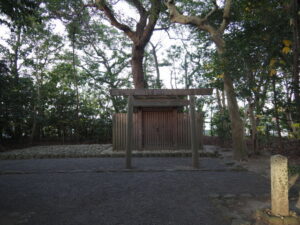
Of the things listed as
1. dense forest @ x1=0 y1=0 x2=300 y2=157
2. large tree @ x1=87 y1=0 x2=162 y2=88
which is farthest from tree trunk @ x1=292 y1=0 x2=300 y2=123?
large tree @ x1=87 y1=0 x2=162 y2=88

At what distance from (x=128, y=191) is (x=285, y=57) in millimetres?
5678

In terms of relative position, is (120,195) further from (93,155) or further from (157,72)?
(157,72)

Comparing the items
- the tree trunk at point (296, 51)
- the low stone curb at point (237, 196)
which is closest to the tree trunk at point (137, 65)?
the tree trunk at point (296, 51)

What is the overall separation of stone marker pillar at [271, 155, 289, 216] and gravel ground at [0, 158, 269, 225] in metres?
0.65

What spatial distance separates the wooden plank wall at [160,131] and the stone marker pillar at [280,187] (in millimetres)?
7498

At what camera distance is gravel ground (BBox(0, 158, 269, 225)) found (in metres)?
2.74

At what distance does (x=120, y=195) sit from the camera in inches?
145

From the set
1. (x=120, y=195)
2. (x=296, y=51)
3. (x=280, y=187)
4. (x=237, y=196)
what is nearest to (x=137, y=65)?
(x=296, y=51)

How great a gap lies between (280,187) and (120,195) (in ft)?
8.36

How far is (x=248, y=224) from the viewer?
7.96ft

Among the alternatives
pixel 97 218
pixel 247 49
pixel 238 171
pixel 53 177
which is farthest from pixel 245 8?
pixel 53 177

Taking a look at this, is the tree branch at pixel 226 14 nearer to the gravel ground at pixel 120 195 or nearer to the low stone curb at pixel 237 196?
the gravel ground at pixel 120 195

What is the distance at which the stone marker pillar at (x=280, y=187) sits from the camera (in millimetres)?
2459

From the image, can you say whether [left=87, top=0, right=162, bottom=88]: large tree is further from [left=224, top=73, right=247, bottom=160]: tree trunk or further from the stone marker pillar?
the stone marker pillar
